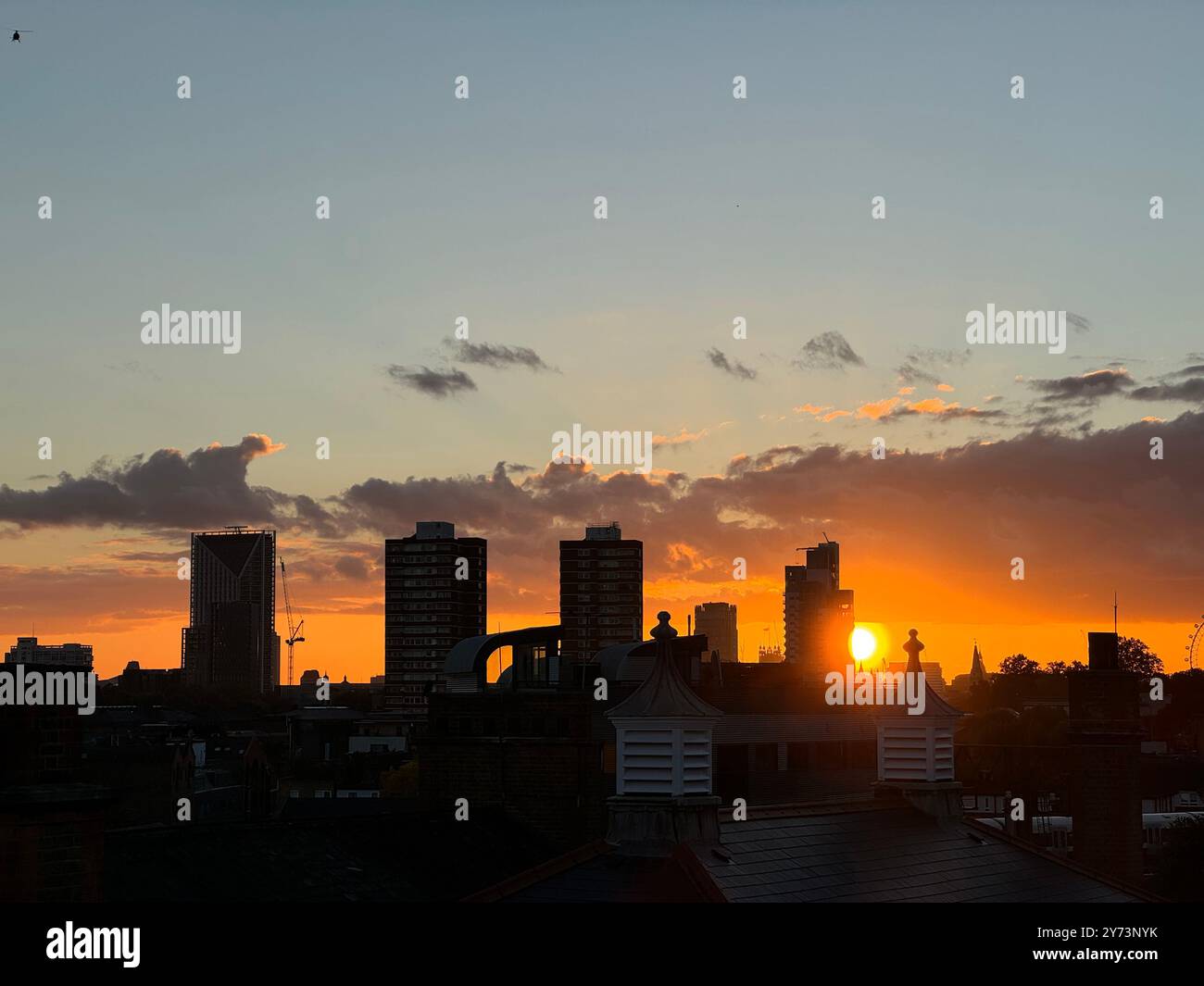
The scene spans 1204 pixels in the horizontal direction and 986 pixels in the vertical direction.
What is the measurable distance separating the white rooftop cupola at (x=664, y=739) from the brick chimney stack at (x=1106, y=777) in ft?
95.3

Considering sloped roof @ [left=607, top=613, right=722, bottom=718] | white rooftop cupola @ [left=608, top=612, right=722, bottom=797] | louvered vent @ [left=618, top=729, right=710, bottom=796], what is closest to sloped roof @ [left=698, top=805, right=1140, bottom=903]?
louvered vent @ [left=618, top=729, right=710, bottom=796]

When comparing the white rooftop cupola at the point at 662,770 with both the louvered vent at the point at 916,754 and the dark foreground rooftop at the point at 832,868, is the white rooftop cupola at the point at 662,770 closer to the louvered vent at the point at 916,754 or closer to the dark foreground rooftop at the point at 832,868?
the dark foreground rooftop at the point at 832,868

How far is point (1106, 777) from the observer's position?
65938 mm

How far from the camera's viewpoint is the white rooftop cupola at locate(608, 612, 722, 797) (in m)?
41.0

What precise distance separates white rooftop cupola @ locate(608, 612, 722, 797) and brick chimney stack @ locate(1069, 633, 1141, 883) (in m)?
29.0

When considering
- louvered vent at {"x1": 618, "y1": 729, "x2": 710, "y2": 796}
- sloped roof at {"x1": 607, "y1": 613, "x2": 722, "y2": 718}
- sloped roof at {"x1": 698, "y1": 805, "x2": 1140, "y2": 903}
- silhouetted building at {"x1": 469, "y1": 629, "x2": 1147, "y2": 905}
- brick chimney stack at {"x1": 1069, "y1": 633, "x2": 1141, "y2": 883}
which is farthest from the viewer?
brick chimney stack at {"x1": 1069, "y1": 633, "x2": 1141, "y2": 883}

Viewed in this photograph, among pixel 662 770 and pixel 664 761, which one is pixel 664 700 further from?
pixel 662 770

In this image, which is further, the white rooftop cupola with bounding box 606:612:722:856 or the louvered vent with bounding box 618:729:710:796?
the louvered vent with bounding box 618:729:710:796

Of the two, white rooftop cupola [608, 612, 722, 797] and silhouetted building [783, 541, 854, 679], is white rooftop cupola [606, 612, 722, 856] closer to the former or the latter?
white rooftop cupola [608, 612, 722, 797]

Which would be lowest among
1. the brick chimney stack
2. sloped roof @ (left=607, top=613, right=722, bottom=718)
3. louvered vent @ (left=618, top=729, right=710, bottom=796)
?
the brick chimney stack
